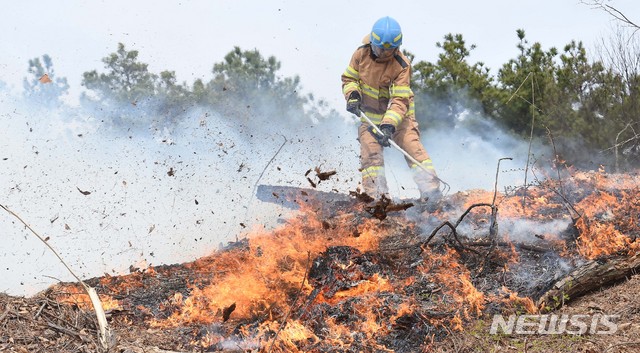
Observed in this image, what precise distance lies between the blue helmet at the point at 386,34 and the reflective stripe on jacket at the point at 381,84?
333mm

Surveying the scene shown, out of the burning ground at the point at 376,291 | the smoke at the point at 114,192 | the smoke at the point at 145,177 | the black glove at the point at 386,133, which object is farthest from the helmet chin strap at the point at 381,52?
the burning ground at the point at 376,291

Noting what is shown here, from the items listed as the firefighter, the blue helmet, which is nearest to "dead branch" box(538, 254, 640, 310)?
the firefighter

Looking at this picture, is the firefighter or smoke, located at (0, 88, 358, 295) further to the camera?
the firefighter

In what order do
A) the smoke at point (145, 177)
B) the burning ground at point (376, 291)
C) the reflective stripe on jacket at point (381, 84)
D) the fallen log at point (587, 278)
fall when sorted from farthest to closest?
the reflective stripe on jacket at point (381, 84) < the smoke at point (145, 177) < the fallen log at point (587, 278) < the burning ground at point (376, 291)

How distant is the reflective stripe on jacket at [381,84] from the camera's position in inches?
340

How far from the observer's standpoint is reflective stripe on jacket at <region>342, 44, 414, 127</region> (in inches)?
340

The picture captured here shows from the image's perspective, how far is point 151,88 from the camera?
1500 cm

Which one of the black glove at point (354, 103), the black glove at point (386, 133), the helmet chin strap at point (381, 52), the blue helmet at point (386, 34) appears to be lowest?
the black glove at point (386, 133)

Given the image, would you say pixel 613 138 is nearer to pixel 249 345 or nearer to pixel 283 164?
pixel 283 164

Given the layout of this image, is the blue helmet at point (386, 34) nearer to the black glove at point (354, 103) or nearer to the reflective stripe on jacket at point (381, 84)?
the reflective stripe on jacket at point (381, 84)

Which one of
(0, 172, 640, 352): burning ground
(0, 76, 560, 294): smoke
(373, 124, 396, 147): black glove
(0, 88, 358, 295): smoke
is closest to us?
(0, 172, 640, 352): burning ground

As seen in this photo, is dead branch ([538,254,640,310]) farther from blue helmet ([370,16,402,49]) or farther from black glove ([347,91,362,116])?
black glove ([347,91,362,116])

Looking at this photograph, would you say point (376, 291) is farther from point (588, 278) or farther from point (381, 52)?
point (381, 52)

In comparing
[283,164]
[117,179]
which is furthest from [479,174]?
[117,179]
